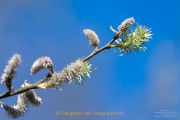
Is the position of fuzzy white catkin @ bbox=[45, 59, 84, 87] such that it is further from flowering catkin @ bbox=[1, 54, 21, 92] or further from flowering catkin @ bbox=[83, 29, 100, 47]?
flowering catkin @ bbox=[83, 29, 100, 47]

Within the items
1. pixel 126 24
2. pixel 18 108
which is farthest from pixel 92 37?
pixel 18 108

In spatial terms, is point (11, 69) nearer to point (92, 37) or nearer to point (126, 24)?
point (92, 37)

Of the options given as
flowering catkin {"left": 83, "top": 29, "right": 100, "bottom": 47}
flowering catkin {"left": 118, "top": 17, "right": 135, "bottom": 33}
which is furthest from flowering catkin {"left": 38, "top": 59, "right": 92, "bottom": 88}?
flowering catkin {"left": 118, "top": 17, "right": 135, "bottom": 33}

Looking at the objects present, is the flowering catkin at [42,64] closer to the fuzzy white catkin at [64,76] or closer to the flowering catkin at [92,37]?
the fuzzy white catkin at [64,76]

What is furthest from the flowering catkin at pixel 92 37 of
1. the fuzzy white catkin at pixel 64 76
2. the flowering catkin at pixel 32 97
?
the flowering catkin at pixel 32 97

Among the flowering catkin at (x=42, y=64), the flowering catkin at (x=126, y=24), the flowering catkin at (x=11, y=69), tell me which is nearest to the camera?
the flowering catkin at (x=11, y=69)

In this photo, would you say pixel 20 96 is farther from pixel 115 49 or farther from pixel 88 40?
pixel 115 49
